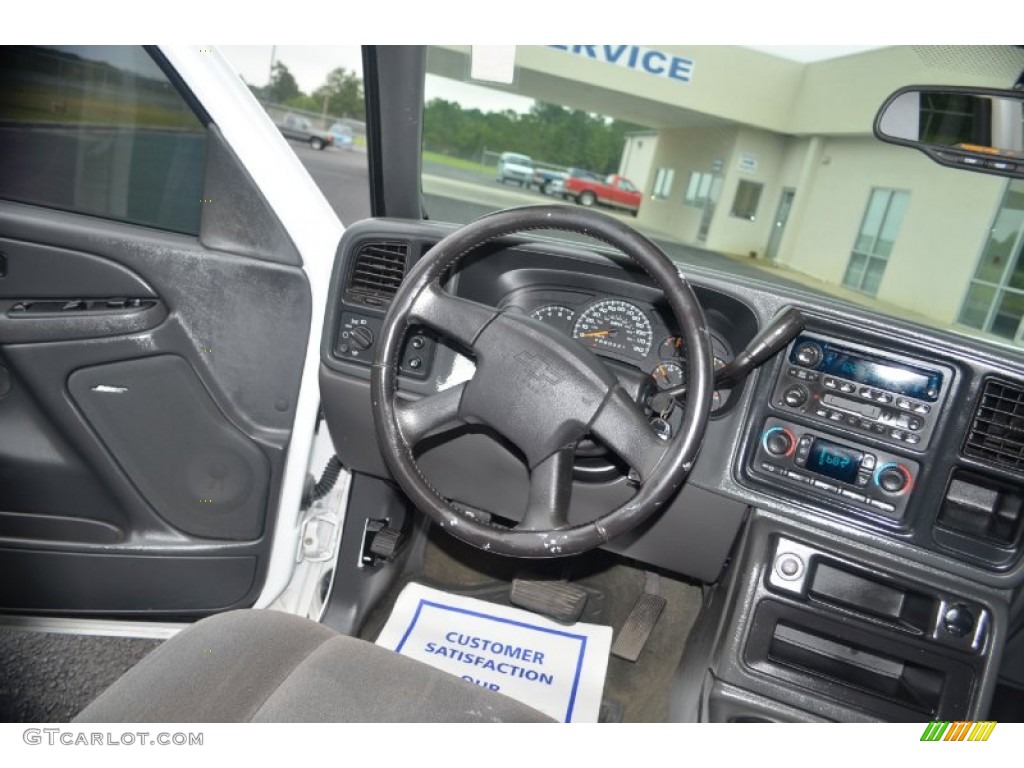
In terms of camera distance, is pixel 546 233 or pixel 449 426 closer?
pixel 449 426

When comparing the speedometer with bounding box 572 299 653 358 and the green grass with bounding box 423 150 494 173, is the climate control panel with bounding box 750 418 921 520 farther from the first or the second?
the green grass with bounding box 423 150 494 173

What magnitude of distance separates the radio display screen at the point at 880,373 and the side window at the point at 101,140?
5.01ft

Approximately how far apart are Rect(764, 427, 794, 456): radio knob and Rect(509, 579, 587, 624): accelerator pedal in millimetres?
800

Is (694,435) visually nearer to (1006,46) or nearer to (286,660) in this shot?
(286,660)

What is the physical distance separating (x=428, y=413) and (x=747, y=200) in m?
1.25

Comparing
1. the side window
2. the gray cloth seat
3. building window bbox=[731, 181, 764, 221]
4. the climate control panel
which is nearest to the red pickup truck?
building window bbox=[731, 181, 764, 221]

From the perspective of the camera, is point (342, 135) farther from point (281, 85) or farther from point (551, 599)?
point (551, 599)

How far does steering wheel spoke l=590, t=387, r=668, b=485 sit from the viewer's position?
134 cm

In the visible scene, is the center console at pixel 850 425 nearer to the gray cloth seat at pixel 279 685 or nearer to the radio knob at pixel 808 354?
the radio knob at pixel 808 354

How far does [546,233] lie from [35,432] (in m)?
1.42

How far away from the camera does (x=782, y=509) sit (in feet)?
5.48

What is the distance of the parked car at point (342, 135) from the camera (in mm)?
1918

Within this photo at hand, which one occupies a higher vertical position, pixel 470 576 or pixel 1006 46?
pixel 1006 46
